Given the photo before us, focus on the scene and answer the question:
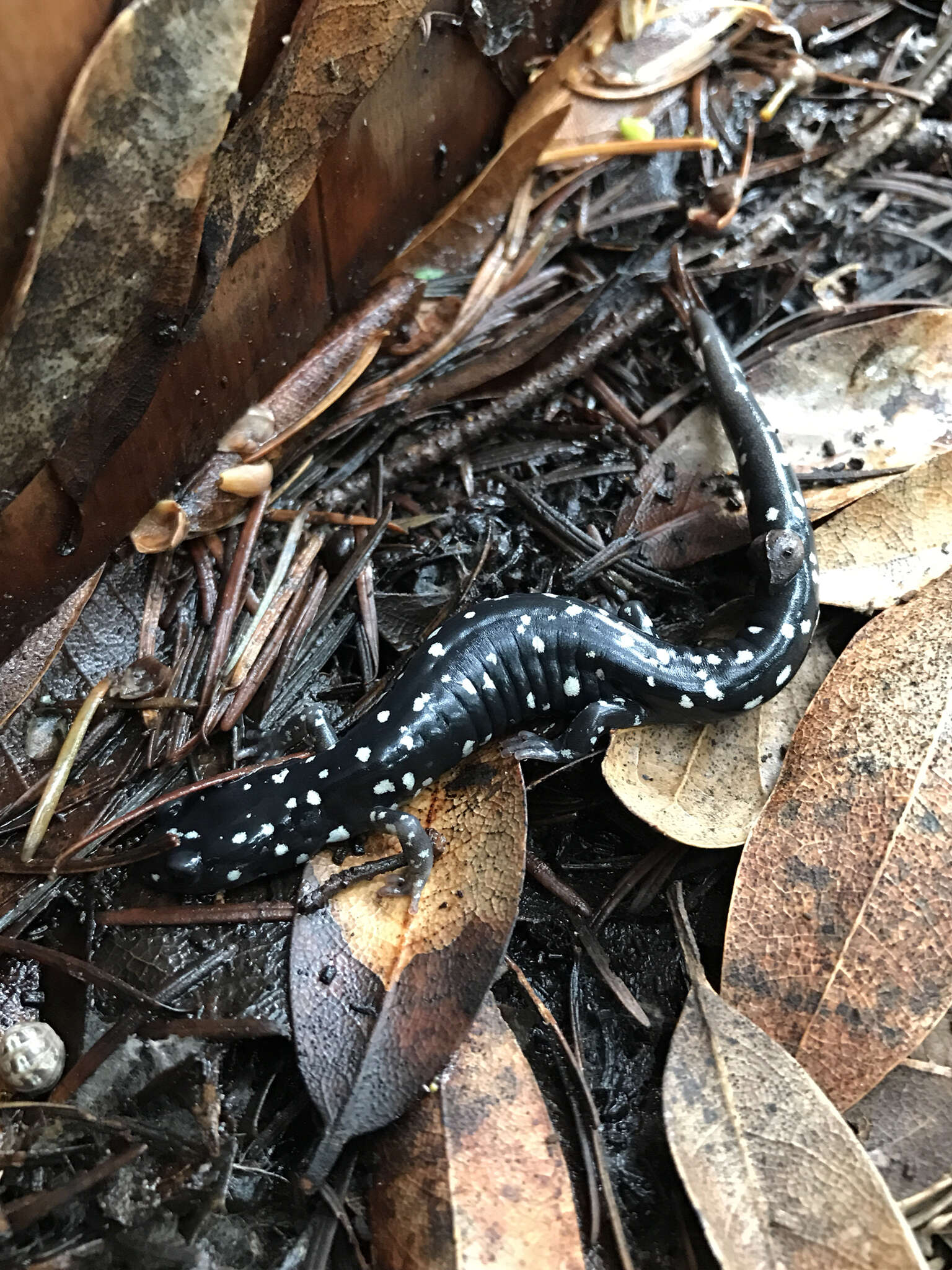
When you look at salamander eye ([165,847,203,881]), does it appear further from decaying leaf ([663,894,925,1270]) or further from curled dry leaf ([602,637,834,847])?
decaying leaf ([663,894,925,1270])

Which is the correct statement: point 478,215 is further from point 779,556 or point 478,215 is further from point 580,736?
point 580,736

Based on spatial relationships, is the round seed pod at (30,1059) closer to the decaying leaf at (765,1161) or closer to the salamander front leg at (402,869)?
the salamander front leg at (402,869)

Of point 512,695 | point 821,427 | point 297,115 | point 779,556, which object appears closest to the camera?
point 297,115

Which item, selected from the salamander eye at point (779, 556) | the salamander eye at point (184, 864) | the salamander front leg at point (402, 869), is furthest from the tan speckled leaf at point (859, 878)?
the salamander eye at point (184, 864)

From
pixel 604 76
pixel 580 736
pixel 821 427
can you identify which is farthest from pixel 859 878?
pixel 604 76

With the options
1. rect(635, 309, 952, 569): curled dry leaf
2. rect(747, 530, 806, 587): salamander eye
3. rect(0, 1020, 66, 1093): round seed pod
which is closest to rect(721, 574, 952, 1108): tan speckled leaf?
rect(747, 530, 806, 587): salamander eye

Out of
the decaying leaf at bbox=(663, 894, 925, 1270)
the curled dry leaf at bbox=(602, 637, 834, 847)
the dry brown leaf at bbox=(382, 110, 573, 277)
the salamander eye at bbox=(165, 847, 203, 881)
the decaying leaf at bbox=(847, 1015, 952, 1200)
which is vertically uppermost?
the dry brown leaf at bbox=(382, 110, 573, 277)
